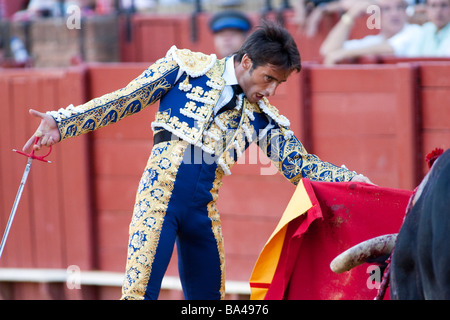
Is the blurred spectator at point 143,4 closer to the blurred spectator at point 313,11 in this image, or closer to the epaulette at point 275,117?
the blurred spectator at point 313,11

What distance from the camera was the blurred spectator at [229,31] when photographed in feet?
16.1

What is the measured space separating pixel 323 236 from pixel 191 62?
82 centimetres

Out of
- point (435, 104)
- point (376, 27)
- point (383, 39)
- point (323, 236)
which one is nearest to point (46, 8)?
point (376, 27)

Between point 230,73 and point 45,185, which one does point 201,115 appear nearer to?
point 230,73

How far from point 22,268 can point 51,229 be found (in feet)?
1.24

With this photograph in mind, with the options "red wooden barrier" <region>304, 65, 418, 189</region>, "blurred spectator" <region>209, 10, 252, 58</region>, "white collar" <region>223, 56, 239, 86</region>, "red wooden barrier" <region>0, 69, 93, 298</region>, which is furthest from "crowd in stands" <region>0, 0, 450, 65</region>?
"white collar" <region>223, 56, 239, 86</region>

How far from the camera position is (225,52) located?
16.1 ft

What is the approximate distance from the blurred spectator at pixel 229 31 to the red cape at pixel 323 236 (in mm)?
2049

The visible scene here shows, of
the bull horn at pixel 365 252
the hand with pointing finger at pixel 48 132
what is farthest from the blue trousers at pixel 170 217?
the bull horn at pixel 365 252

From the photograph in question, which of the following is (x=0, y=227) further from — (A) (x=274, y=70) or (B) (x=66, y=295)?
(A) (x=274, y=70)

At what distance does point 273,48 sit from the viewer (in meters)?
2.83

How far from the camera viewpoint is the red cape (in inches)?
118

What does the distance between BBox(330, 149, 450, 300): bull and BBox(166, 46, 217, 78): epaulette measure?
1.04m

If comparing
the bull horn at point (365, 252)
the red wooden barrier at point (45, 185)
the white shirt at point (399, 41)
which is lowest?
the bull horn at point (365, 252)
